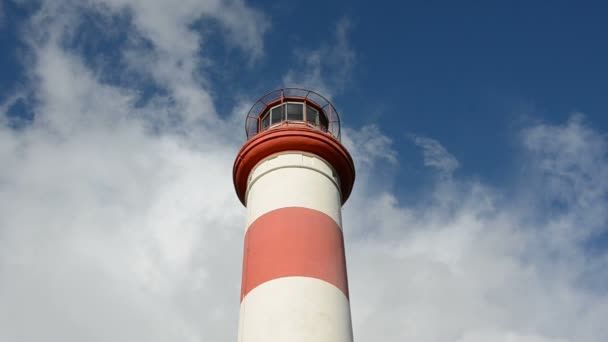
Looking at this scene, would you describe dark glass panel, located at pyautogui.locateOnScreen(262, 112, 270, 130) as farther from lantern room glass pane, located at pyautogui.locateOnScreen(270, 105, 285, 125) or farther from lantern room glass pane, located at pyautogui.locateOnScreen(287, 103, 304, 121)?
lantern room glass pane, located at pyautogui.locateOnScreen(287, 103, 304, 121)

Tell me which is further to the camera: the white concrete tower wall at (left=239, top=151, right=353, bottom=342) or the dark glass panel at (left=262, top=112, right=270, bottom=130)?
the dark glass panel at (left=262, top=112, right=270, bottom=130)

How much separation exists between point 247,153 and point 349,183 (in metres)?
2.16

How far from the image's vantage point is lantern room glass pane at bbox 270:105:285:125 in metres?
13.4

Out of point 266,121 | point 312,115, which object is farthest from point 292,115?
point 266,121

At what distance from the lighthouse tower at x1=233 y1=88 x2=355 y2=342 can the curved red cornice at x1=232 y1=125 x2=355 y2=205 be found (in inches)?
0.8

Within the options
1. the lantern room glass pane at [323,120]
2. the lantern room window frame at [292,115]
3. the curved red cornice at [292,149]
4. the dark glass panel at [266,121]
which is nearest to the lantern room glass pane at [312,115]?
the lantern room window frame at [292,115]

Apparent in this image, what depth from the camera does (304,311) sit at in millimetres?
9391

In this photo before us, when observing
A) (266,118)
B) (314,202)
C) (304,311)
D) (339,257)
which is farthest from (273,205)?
(266,118)

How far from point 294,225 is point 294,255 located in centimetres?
63

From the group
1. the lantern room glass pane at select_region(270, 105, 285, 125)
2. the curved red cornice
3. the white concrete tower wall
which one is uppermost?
the lantern room glass pane at select_region(270, 105, 285, 125)

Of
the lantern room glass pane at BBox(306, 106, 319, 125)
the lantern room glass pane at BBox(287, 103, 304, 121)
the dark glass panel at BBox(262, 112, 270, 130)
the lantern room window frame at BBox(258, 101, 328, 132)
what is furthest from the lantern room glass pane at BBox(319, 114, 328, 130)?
the dark glass panel at BBox(262, 112, 270, 130)

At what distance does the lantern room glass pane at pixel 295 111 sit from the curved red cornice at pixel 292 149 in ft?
2.86

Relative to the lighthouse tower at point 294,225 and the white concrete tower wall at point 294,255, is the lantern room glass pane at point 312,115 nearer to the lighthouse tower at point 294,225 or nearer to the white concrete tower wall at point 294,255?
the lighthouse tower at point 294,225

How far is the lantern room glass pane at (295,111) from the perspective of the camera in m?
13.4
